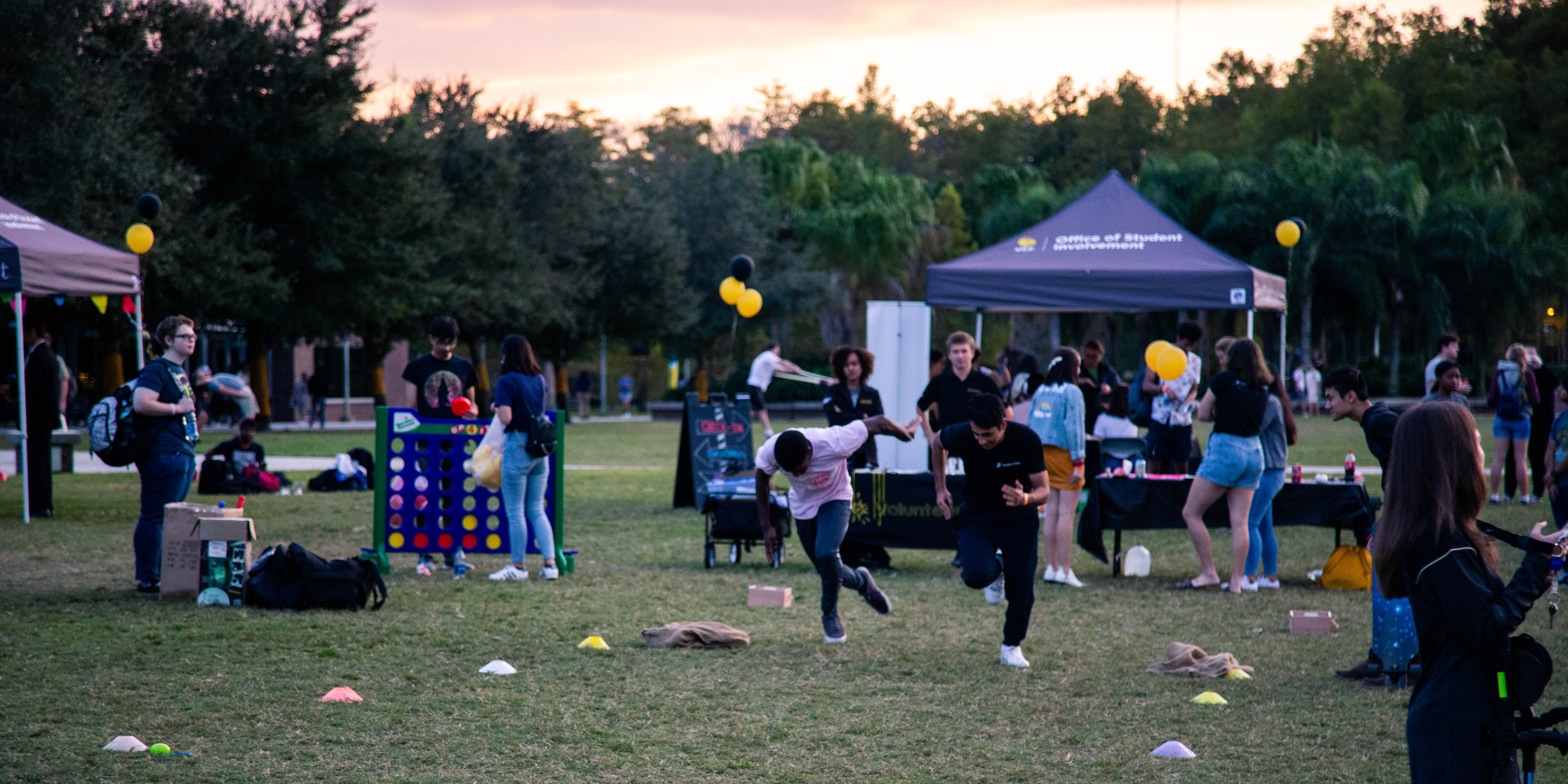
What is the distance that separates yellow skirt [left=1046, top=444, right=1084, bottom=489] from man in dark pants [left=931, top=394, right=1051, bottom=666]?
2.54m

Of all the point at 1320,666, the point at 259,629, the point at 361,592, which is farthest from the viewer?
the point at 361,592

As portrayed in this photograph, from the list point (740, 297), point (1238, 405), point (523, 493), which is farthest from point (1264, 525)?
point (740, 297)

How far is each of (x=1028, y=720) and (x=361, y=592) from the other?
4748 millimetres

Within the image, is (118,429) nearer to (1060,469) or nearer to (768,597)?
(768,597)

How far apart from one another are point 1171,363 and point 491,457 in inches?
218

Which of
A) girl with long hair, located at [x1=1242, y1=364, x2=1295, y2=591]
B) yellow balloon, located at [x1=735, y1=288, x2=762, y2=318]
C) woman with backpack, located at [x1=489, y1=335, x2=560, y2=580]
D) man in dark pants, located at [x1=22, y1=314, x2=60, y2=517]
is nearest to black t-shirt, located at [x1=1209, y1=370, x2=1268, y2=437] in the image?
girl with long hair, located at [x1=1242, y1=364, x2=1295, y2=591]

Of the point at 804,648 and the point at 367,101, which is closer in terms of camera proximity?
the point at 804,648

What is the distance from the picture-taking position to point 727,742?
5.50 meters

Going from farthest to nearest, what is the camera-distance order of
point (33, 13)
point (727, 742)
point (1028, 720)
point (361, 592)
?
point (33, 13) → point (361, 592) → point (1028, 720) → point (727, 742)

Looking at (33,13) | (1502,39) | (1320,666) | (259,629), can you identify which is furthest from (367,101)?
(1502,39)

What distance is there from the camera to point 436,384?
10.2 m

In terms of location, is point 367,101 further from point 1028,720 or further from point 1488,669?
point 1488,669

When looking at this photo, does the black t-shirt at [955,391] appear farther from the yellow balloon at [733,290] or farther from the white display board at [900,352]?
the yellow balloon at [733,290]

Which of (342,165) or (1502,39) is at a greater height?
(1502,39)
